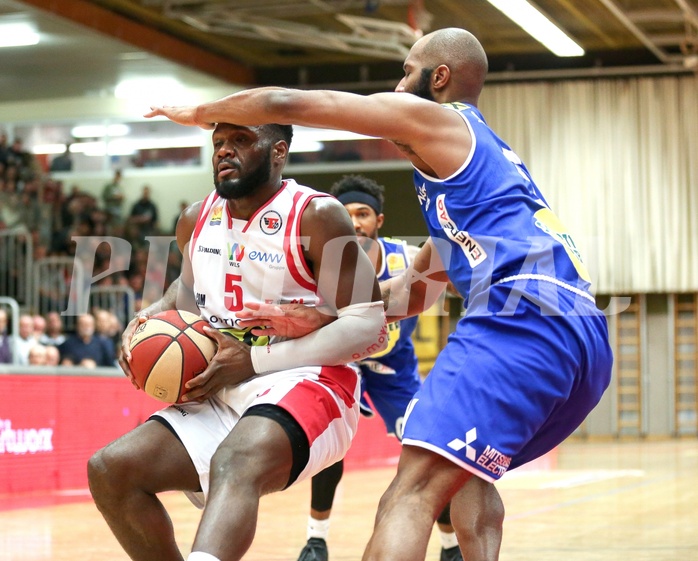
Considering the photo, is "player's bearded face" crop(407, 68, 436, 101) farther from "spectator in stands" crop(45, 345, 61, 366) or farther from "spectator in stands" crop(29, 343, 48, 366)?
"spectator in stands" crop(45, 345, 61, 366)

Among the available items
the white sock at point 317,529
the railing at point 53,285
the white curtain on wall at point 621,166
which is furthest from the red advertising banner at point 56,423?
the white curtain on wall at point 621,166

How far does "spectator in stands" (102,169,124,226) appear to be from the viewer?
63.8ft

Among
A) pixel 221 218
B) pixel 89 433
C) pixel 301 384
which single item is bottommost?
pixel 89 433

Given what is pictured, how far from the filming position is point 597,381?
137 inches

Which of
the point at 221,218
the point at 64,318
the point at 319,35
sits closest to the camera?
the point at 221,218

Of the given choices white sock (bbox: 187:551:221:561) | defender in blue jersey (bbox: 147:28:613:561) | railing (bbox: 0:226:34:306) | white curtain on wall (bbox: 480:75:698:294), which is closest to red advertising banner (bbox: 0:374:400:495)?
railing (bbox: 0:226:34:306)

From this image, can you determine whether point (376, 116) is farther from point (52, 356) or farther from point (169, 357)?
point (52, 356)

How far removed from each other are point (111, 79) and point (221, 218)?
1638 cm

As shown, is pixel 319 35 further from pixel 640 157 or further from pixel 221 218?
pixel 221 218

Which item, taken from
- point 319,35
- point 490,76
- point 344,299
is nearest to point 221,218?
point 344,299

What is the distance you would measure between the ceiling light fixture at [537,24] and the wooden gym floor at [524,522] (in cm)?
726

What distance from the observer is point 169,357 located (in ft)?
13.2

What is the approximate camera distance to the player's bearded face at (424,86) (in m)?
3.71

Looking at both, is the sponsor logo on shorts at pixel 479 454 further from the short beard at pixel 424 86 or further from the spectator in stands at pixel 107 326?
the spectator in stands at pixel 107 326
